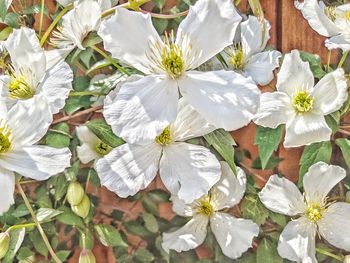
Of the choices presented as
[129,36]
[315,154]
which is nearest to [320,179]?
[315,154]

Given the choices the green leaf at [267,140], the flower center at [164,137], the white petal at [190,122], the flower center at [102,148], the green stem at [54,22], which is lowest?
the flower center at [102,148]

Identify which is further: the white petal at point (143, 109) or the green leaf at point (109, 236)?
the green leaf at point (109, 236)

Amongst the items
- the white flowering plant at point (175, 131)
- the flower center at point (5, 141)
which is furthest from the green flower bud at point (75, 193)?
the flower center at point (5, 141)

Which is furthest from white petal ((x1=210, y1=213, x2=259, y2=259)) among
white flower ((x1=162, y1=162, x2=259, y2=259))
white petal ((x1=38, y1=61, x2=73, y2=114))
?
white petal ((x1=38, y1=61, x2=73, y2=114))

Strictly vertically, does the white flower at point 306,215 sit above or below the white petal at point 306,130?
below

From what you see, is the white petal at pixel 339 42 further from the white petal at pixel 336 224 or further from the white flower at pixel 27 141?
the white flower at pixel 27 141
